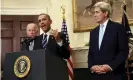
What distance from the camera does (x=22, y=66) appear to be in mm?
2387

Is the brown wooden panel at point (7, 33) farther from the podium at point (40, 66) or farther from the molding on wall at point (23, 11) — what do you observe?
the podium at point (40, 66)

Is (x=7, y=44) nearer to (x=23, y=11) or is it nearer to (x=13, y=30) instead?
(x=13, y=30)

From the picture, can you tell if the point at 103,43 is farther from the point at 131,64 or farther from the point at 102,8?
the point at 131,64

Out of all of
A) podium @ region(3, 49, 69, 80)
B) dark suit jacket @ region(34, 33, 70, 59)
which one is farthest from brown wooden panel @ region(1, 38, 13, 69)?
podium @ region(3, 49, 69, 80)

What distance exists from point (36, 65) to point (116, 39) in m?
0.81

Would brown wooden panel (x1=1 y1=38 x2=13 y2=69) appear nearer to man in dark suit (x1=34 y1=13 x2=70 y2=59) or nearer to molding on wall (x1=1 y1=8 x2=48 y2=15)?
molding on wall (x1=1 y1=8 x2=48 y2=15)

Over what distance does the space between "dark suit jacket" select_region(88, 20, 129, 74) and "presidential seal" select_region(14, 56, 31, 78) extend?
65cm

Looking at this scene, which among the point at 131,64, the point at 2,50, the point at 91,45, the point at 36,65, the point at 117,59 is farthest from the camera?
the point at 2,50

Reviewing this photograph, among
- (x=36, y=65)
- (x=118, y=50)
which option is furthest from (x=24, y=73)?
(x=118, y=50)

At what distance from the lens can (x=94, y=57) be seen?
106 inches

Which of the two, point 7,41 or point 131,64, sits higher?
point 7,41

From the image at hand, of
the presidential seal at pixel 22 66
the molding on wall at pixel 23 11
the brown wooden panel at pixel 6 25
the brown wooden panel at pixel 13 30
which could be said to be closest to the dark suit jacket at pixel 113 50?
the presidential seal at pixel 22 66

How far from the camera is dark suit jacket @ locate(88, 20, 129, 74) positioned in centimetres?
256

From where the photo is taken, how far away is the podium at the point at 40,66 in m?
2.29
